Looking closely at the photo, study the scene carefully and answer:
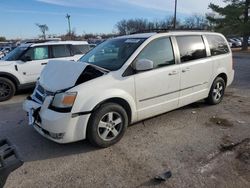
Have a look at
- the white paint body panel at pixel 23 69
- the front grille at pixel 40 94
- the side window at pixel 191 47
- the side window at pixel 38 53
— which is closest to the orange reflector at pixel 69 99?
the front grille at pixel 40 94

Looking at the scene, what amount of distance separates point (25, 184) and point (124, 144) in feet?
5.25

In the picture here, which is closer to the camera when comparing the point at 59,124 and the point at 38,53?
the point at 59,124

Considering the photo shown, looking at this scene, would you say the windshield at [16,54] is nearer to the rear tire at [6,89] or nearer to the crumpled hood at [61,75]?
the rear tire at [6,89]

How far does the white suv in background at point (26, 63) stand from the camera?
723 cm

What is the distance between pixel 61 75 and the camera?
395 cm

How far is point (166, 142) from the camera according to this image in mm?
4055

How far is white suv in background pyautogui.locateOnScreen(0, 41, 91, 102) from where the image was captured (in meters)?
7.23

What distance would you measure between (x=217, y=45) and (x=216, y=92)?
111cm

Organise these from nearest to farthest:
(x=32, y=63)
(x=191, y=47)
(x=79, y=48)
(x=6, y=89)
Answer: (x=191, y=47) → (x=6, y=89) → (x=32, y=63) → (x=79, y=48)

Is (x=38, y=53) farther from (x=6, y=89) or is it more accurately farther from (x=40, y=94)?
(x=40, y=94)

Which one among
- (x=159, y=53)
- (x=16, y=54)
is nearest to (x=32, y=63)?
(x=16, y=54)

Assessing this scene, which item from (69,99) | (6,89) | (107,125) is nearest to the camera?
(69,99)

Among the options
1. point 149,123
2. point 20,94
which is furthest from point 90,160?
point 20,94

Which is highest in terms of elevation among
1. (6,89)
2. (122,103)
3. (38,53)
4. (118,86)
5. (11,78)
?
(38,53)
